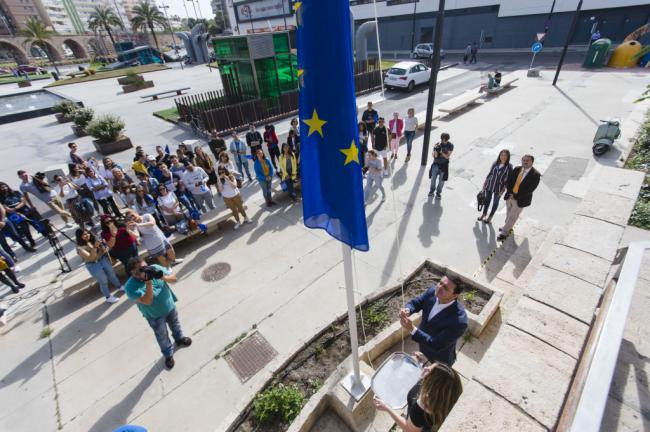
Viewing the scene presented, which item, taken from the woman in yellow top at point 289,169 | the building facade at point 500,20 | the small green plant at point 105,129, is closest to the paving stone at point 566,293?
the woman in yellow top at point 289,169

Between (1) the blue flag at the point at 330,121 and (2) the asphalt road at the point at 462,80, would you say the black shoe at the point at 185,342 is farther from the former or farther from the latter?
(2) the asphalt road at the point at 462,80

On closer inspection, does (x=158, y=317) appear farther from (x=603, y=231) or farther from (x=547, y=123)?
(x=547, y=123)

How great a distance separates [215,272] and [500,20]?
42.1 meters

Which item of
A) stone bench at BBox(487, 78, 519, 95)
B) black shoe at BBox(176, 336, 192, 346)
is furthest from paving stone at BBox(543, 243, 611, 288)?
stone bench at BBox(487, 78, 519, 95)

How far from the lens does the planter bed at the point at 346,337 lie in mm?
3785

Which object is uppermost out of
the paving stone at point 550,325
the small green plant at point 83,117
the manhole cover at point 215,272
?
the paving stone at point 550,325

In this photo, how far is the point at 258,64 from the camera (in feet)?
53.5

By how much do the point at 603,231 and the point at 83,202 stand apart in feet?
35.3

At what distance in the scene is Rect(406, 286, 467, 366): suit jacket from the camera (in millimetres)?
3086

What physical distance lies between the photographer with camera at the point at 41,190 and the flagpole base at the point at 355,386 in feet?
30.2

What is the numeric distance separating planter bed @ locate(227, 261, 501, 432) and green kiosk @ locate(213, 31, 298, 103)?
13938 millimetres

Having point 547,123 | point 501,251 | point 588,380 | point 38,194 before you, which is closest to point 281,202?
point 501,251

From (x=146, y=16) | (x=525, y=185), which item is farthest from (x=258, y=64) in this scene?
(x=146, y=16)

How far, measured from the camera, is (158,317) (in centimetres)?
445
